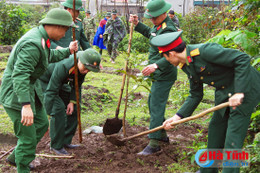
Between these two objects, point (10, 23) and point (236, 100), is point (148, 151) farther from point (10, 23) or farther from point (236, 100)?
point (10, 23)

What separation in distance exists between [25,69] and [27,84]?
15 cm

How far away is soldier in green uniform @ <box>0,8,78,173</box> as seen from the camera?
9.78 feet

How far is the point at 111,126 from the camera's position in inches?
182

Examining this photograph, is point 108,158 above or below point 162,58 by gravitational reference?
below

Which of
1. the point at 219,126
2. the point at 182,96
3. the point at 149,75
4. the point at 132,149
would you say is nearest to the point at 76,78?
the point at 149,75

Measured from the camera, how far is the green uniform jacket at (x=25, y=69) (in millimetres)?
2969

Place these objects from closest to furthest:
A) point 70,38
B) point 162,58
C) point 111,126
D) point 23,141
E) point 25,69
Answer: point 25,69 → point 23,141 → point 162,58 → point 111,126 → point 70,38

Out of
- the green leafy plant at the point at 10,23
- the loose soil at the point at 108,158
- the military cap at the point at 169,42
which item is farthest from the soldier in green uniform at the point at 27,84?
the green leafy plant at the point at 10,23

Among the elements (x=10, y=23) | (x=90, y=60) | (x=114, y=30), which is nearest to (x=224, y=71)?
(x=90, y=60)

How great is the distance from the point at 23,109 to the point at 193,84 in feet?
5.74

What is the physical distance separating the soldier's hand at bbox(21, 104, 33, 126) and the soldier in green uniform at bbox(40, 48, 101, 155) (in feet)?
3.47

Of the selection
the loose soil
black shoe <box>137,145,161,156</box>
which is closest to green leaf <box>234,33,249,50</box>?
the loose soil

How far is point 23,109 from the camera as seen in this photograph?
297 cm

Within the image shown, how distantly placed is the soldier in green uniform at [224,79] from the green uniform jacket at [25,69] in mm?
1232
